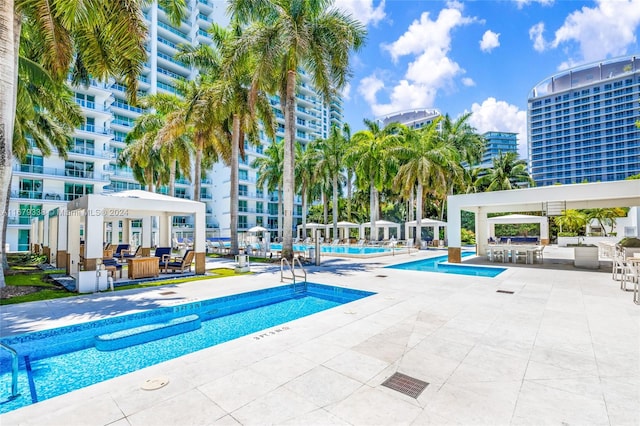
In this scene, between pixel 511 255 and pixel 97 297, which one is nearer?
pixel 97 297

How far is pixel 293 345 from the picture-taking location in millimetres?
5164

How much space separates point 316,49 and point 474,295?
1357 centimetres

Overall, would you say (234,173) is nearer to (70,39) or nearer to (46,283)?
(70,39)

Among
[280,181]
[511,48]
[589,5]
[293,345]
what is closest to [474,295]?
[293,345]

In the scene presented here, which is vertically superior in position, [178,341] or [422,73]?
[422,73]

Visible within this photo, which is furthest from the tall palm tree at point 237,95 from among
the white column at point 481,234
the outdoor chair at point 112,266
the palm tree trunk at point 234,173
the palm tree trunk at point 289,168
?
the white column at point 481,234

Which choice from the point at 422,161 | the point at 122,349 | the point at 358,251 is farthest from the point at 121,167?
the point at 122,349

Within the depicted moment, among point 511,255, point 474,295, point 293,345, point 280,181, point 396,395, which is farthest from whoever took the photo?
point 280,181

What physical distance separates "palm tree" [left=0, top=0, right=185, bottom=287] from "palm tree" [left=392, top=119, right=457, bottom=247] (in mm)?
21150

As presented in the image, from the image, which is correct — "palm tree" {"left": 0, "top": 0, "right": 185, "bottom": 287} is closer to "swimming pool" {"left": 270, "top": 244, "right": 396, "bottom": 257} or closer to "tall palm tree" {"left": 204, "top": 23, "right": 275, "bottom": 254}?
"tall palm tree" {"left": 204, "top": 23, "right": 275, "bottom": 254}

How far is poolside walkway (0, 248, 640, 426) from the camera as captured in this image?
324cm

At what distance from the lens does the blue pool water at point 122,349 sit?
4.48 m

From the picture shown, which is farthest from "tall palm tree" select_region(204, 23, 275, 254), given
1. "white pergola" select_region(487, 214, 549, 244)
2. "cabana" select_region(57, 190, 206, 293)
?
"white pergola" select_region(487, 214, 549, 244)

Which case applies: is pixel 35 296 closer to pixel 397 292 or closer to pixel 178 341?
pixel 178 341
